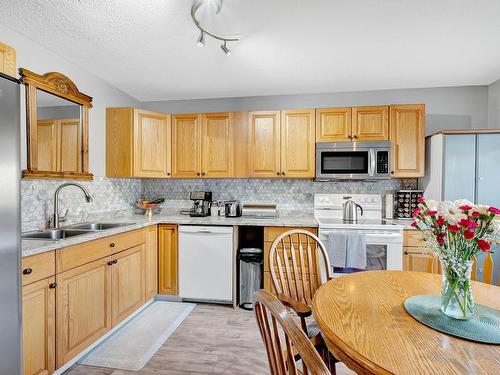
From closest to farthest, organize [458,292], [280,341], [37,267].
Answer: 1. [280,341]
2. [458,292]
3. [37,267]

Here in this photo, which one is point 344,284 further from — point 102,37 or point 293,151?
point 102,37

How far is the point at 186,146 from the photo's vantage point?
3.43 metres

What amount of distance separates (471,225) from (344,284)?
0.69 metres

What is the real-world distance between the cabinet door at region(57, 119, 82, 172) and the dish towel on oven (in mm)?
2606

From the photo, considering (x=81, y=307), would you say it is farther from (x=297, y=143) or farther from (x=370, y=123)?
(x=370, y=123)

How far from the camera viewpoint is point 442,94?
129 inches

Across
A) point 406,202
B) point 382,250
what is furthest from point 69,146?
point 406,202

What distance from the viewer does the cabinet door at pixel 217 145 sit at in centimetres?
334

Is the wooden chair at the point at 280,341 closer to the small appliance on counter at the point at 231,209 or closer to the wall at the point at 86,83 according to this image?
the wall at the point at 86,83

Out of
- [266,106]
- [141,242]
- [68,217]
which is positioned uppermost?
[266,106]

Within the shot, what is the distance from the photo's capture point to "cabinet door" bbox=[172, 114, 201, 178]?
11.2 feet

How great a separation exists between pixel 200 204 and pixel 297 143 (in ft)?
4.49

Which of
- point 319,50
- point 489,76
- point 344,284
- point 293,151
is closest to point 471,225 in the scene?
point 344,284

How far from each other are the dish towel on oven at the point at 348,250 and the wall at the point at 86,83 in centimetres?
264
